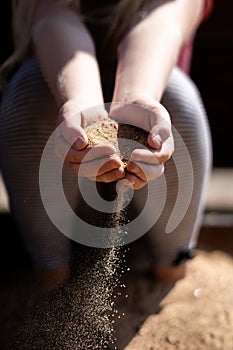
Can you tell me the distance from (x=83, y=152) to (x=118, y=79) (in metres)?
0.16

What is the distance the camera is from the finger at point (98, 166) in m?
0.62

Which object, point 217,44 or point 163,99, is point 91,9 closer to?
point 163,99

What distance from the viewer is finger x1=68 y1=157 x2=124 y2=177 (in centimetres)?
62

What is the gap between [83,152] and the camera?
0.63 meters

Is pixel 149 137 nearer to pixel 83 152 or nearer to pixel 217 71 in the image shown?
pixel 83 152

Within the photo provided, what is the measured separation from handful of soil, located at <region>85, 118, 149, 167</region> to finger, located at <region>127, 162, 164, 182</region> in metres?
0.02

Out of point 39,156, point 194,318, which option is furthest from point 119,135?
point 194,318

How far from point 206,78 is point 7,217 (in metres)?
0.66

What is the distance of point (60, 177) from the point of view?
0.77 meters

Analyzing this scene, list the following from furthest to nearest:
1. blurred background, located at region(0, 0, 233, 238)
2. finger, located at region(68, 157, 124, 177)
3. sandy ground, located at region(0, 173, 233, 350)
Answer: blurred background, located at region(0, 0, 233, 238)
sandy ground, located at region(0, 173, 233, 350)
finger, located at region(68, 157, 124, 177)

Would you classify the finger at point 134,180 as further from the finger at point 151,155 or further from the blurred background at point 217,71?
the blurred background at point 217,71

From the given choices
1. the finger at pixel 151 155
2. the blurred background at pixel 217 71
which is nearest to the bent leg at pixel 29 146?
the finger at pixel 151 155

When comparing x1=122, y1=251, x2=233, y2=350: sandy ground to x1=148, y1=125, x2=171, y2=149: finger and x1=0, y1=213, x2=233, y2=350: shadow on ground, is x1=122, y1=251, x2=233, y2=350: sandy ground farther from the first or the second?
x1=148, y1=125, x2=171, y2=149: finger

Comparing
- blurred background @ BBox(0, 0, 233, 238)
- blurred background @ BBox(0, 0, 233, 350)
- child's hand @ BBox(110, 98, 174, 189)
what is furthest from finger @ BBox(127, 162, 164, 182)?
blurred background @ BBox(0, 0, 233, 238)
